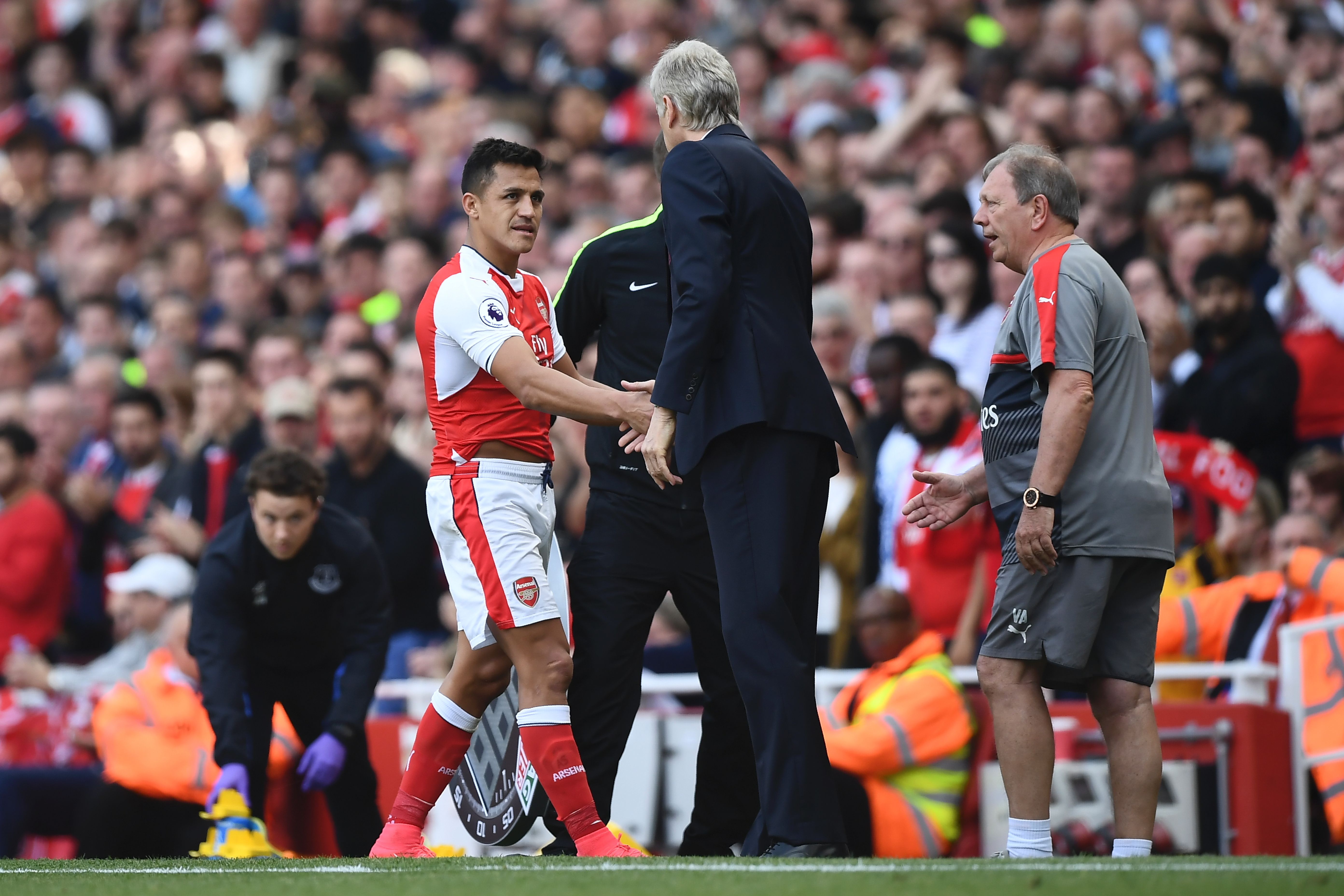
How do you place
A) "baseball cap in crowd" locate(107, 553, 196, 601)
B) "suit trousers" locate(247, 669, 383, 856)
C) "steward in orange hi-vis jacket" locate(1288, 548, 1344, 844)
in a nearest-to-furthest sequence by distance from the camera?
"suit trousers" locate(247, 669, 383, 856) < "steward in orange hi-vis jacket" locate(1288, 548, 1344, 844) < "baseball cap in crowd" locate(107, 553, 196, 601)

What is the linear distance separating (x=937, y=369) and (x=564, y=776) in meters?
3.65

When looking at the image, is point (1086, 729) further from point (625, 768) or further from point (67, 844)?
point (67, 844)

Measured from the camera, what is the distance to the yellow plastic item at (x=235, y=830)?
6.77 m

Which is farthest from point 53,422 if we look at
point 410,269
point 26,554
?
point 410,269

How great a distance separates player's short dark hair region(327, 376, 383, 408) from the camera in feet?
31.7

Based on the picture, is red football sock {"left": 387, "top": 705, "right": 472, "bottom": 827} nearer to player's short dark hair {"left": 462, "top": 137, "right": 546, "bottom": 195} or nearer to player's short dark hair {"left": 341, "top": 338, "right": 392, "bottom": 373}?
player's short dark hair {"left": 462, "top": 137, "right": 546, "bottom": 195}

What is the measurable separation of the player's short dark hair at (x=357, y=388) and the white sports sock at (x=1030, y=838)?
527 cm

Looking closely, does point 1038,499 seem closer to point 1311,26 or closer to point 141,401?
point 1311,26

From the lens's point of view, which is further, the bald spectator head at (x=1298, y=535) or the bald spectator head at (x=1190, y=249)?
the bald spectator head at (x=1190, y=249)

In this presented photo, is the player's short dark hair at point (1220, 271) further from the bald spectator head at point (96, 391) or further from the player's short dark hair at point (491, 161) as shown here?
the bald spectator head at point (96, 391)

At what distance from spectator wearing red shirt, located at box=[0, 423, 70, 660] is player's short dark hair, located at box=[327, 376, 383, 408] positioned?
2.32m

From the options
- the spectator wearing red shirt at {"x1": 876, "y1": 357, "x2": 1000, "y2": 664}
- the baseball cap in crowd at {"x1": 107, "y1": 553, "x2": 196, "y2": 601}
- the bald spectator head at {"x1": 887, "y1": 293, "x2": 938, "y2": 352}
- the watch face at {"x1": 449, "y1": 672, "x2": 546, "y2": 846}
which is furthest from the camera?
the baseball cap in crowd at {"x1": 107, "y1": 553, "x2": 196, "y2": 601}

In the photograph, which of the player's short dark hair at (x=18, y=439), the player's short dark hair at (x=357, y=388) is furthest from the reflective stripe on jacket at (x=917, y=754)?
the player's short dark hair at (x=18, y=439)

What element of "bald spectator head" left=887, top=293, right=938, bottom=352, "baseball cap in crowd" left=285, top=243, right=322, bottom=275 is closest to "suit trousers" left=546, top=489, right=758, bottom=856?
"bald spectator head" left=887, top=293, right=938, bottom=352
